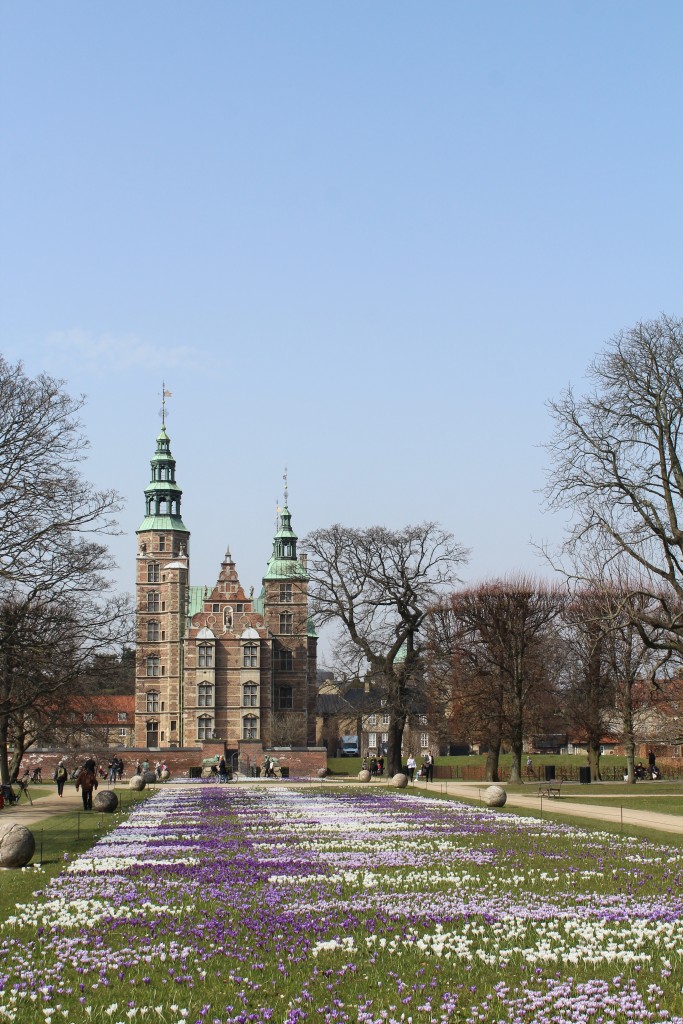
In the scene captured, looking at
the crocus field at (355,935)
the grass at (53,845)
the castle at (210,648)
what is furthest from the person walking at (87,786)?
the castle at (210,648)

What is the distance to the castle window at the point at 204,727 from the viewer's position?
10831cm

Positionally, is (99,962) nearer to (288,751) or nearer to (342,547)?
(342,547)

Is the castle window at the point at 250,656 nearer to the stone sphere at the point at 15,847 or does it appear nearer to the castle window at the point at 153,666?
the castle window at the point at 153,666

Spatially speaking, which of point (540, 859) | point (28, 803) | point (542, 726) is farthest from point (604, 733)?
point (540, 859)

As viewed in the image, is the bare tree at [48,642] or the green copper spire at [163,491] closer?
the bare tree at [48,642]

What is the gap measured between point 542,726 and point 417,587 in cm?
2157

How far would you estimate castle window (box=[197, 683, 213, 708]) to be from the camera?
108981mm

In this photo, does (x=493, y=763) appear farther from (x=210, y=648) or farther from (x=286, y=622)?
(x=286, y=622)

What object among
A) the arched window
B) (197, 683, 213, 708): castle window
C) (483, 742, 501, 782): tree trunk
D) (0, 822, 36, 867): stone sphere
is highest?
the arched window

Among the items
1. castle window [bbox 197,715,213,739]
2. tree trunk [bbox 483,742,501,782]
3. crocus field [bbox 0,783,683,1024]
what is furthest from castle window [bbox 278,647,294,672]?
crocus field [bbox 0,783,683,1024]

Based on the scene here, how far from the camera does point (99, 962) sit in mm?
12867

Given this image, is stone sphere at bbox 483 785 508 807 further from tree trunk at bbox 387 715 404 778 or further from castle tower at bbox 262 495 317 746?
castle tower at bbox 262 495 317 746

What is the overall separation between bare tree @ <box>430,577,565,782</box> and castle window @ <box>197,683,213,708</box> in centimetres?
4152

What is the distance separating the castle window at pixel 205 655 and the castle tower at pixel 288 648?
22.0 feet
